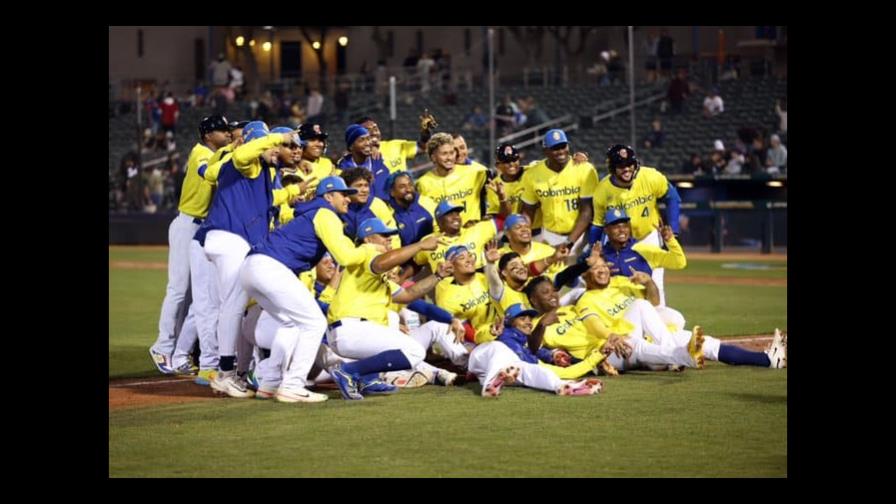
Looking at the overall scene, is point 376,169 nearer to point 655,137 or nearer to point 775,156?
point 775,156

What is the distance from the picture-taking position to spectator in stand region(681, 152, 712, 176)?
26.6 metres

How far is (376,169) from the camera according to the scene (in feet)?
40.5

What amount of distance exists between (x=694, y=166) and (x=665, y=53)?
4814 mm

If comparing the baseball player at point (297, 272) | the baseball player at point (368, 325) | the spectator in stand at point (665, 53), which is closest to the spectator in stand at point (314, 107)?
the spectator in stand at point (665, 53)

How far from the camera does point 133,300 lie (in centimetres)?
1814

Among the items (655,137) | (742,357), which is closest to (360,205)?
(742,357)

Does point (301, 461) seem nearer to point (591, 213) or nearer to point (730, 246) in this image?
point (591, 213)

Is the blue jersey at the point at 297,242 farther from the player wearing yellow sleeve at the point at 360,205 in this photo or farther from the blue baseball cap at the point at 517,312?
the blue baseball cap at the point at 517,312

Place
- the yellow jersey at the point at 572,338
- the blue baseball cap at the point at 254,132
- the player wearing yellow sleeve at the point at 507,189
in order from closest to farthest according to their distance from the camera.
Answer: the blue baseball cap at the point at 254,132 < the yellow jersey at the point at 572,338 < the player wearing yellow sleeve at the point at 507,189

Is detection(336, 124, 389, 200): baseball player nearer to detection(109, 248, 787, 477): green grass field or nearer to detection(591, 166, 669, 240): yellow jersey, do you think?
detection(591, 166, 669, 240): yellow jersey

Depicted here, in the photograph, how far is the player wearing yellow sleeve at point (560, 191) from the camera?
1216 cm

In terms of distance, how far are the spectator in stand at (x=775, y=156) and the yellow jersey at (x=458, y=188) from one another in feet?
47.6
